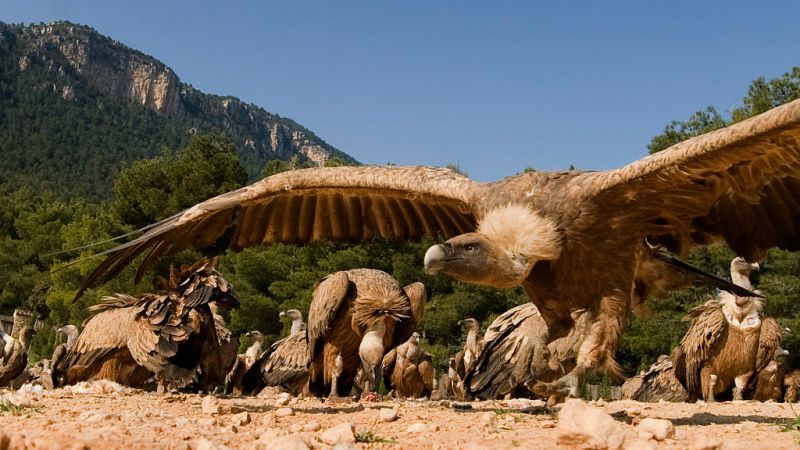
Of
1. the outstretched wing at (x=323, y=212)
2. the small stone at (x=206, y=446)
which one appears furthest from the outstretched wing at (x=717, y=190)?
the small stone at (x=206, y=446)

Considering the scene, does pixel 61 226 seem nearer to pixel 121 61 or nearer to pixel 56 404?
pixel 56 404

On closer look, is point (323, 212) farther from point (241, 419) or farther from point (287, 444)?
point (287, 444)

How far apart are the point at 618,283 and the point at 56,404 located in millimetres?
3877

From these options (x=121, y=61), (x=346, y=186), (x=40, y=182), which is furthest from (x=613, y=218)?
(x=121, y=61)

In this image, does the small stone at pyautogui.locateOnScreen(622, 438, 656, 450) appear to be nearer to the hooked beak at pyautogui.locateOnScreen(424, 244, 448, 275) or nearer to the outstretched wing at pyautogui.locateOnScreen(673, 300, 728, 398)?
the hooked beak at pyautogui.locateOnScreen(424, 244, 448, 275)

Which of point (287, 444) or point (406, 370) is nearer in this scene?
point (287, 444)

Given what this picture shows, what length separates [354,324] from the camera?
22.8 feet

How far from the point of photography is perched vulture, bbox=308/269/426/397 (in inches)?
268

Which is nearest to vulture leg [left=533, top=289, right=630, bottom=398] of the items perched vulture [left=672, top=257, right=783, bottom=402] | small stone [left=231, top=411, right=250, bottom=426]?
small stone [left=231, top=411, right=250, bottom=426]

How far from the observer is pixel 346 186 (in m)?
5.78

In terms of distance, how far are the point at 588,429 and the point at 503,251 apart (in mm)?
1620

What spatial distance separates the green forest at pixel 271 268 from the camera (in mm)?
18406

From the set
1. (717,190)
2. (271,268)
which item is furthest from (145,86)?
(717,190)

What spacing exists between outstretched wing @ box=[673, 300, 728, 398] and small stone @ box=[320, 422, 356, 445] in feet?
21.5
